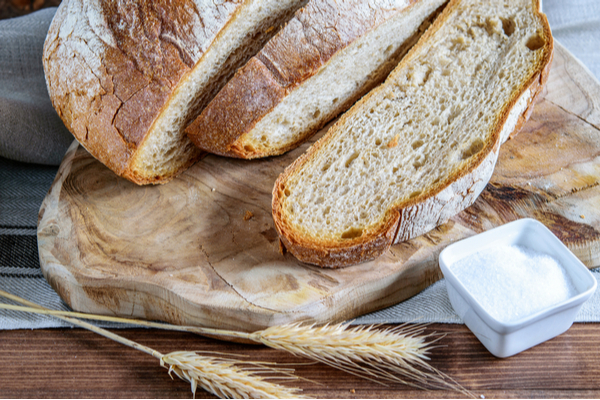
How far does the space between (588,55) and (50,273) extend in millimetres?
3298

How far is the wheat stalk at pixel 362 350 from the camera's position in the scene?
1718mm

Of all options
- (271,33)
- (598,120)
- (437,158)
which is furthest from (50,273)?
(598,120)

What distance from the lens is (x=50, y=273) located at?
2113 mm

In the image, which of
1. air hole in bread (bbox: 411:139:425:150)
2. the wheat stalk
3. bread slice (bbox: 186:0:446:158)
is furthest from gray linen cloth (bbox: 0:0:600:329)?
bread slice (bbox: 186:0:446:158)

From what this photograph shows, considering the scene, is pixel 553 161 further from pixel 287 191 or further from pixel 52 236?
pixel 52 236

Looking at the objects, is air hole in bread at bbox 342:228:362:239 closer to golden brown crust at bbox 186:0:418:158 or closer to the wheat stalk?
the wheat stalk

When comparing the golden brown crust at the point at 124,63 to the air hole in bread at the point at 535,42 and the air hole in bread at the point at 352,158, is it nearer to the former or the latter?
the air hole in bread at the point at 352,158

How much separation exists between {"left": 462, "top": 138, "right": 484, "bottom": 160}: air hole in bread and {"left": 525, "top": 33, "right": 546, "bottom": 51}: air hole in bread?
2.18ft

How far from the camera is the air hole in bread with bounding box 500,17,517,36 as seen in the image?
260cm

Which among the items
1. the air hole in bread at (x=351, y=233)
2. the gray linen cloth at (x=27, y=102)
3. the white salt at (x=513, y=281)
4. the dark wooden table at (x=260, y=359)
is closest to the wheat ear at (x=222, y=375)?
the dark wooden table at (x=260, y=359)

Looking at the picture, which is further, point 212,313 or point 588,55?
point 588,55

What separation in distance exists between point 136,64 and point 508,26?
183 cm

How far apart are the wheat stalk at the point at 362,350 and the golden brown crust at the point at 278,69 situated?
94 cm

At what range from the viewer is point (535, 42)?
2.52 meters
